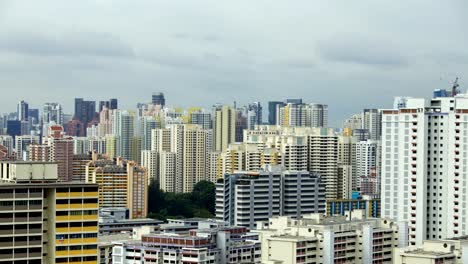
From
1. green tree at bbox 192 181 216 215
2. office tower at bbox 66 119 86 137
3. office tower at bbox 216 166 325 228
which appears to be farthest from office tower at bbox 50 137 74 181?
office tower at bbox 66 119 86 137

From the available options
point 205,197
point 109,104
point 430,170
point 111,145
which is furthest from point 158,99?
point 430,170

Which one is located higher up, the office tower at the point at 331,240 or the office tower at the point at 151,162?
the office tower at the point at 151,162

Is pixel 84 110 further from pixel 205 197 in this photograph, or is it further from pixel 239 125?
pixel 205 197

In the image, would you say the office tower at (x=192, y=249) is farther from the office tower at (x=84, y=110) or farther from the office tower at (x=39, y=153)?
the office tower at (x=84, y=110)

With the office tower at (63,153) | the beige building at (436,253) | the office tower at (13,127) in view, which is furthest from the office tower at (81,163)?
the beige building at (436,253)

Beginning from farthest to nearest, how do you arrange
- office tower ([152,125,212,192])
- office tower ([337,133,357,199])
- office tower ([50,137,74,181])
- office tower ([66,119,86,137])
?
office tower ([66,119,86,137])
office tower ([152,125,212,192])
office tower ([50,137,74,181])
office tower ([337,133,357,199])

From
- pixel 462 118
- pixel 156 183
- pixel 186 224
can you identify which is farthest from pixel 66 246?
pixel 156 183

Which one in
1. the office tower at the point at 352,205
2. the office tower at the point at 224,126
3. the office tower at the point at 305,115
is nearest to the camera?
the office tower at the point at 352,205

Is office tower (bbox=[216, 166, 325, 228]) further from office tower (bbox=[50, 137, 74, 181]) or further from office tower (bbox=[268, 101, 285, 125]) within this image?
office tower (bbox=[268, 101, 285, 125])
